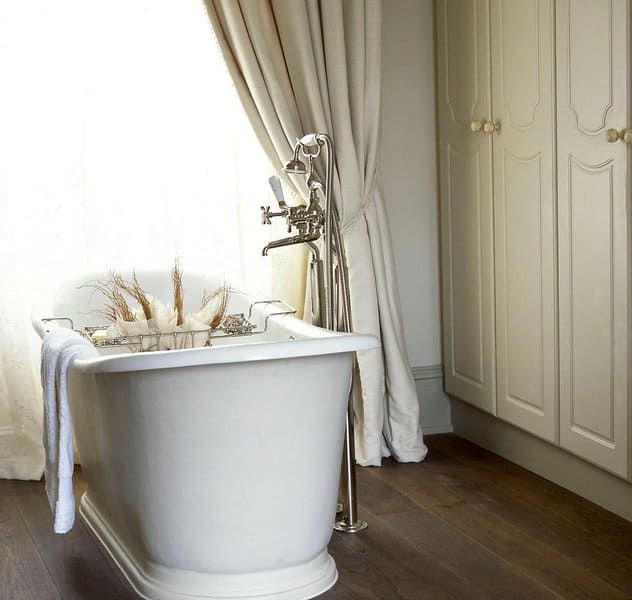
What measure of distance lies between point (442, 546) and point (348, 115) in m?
1.65

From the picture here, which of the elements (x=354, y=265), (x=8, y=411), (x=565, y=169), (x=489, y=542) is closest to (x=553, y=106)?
(x=565, y=169)

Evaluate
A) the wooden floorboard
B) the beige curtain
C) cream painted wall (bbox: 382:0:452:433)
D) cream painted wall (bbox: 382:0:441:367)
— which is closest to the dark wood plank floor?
the wooden floorboard

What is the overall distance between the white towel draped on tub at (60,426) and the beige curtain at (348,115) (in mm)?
1348

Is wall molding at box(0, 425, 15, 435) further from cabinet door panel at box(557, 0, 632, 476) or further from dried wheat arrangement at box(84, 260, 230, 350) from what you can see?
cabinet door panel at box(557, 0, 632, 476)

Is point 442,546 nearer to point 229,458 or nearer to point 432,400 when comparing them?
point 229,458

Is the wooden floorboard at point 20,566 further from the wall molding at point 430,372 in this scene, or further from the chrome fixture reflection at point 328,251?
the wall molding at point 430,372

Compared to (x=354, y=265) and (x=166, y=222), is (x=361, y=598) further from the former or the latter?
(x=166, y=222)

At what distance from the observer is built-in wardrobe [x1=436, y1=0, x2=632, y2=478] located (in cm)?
278

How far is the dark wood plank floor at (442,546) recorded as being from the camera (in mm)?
2477

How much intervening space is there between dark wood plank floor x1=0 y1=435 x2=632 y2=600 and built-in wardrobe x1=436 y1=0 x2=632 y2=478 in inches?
8.7

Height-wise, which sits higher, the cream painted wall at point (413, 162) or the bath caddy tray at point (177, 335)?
the cream painted wall at point (413, 162)

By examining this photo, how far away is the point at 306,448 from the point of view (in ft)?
7.90

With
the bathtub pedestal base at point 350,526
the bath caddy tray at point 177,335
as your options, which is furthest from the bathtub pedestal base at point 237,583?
the bath caddy tray at point 177,335

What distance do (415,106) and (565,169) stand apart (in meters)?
1.16
